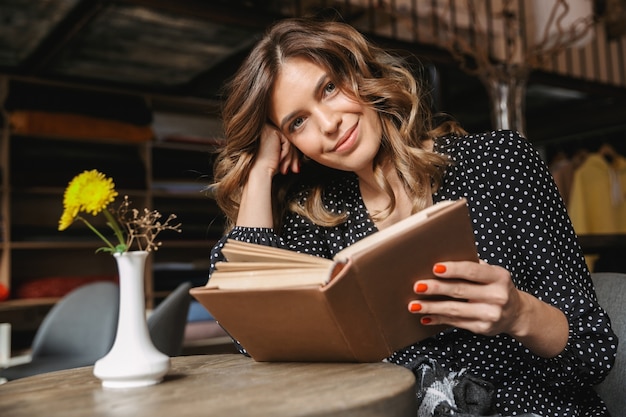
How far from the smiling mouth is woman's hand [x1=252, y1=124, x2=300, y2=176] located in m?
0.22

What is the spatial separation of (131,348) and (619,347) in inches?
38.3

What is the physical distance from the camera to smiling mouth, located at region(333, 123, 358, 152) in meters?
1.35

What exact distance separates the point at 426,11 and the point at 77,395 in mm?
3721

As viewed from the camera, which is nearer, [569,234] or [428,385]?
[428,385]

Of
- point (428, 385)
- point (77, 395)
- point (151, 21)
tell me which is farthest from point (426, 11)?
point (77, 395)

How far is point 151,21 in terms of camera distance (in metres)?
3.48

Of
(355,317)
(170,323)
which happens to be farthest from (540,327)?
(170,323)

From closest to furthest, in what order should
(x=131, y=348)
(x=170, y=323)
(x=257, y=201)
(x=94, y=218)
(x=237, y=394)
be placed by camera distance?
(x=237, y=394) < (x=131, y=348) < (x=257, y=201) < (x=170, y=323) < (x=94, y=218)

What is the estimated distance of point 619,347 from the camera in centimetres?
128

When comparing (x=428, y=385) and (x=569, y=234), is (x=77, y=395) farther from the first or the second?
(x=569, y=234)

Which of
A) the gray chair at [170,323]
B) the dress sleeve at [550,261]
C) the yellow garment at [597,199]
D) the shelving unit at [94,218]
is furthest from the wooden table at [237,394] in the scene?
the yellow garment at [597,199]

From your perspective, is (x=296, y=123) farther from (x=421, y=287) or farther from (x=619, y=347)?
(x=619, y=347)

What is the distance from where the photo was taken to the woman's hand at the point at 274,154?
152 centimetres

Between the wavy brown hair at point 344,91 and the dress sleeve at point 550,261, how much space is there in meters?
0.15
